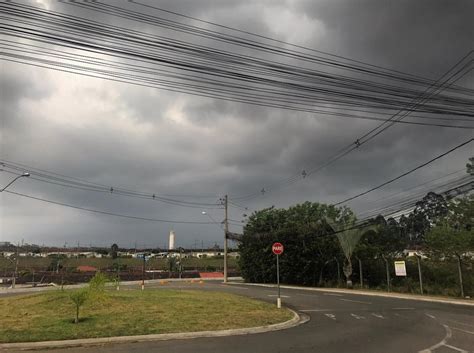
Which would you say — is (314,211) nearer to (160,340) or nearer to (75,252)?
(160,340)

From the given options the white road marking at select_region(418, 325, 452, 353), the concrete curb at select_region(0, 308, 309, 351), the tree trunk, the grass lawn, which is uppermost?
the tree trunk

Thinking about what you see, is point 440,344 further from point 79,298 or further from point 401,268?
point 401,268

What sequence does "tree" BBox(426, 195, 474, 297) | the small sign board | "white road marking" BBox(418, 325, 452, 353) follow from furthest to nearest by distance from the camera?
"tree" BBox(426, 195, 474, 297), the small sign board, "white road marking" BBox(418, 325, 452, 353)

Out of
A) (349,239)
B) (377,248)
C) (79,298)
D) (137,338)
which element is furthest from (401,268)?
(137,338)

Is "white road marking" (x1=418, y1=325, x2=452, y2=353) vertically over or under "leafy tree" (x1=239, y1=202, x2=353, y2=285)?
under

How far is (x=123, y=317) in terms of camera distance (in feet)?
52.9

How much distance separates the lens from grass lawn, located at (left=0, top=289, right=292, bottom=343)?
13.4 meters

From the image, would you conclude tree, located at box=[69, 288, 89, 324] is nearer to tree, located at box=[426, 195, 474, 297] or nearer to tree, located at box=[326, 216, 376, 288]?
tree, located at box=[426, 195, 474, 297]

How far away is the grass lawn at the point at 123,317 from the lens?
1343 cm

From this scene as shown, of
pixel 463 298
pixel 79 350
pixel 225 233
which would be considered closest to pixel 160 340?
pixel 79 350

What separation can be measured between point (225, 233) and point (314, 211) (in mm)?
12042

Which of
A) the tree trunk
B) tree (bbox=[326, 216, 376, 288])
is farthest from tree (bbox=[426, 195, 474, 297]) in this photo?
the tree trunk

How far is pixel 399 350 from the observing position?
11.0 meters

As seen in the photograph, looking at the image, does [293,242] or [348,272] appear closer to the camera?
[348,272]
